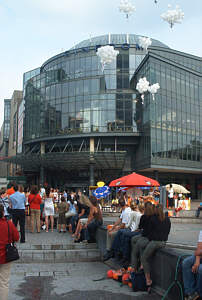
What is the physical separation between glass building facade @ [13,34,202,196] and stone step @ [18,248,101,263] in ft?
108

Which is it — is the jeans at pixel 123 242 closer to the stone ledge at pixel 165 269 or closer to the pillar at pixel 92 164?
the stone ledge at pixel 165 269

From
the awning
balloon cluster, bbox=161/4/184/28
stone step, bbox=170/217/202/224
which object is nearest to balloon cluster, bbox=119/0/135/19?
balloon cluster, bbox=161/4/184/28

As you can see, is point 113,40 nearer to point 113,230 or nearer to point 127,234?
point 113,230

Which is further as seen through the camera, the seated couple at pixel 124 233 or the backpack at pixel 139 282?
the seated couple at pixel 124 233

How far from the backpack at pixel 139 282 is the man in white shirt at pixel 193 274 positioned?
153 cm

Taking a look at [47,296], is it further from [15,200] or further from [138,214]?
[15,200]

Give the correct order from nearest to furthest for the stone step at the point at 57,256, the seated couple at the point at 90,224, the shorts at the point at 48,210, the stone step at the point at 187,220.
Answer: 1. the stone step at the point at 57,256
2. the seated couple at the point at 90,224
3. the shorts at the point at 48,210
4. the stone step at the point at 187,220

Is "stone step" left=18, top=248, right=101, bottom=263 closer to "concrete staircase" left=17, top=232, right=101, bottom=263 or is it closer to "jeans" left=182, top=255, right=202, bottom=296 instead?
"concrete staircase" left=17, top=232, right=101, bottom=263

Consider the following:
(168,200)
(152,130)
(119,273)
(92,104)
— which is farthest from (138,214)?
(92,104)

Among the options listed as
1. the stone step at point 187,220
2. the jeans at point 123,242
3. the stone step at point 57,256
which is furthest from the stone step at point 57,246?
the stone step at point 187,220

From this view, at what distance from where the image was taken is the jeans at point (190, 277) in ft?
15.6

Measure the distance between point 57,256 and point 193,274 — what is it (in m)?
5.66

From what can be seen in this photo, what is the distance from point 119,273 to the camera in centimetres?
738

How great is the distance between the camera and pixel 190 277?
491cm
